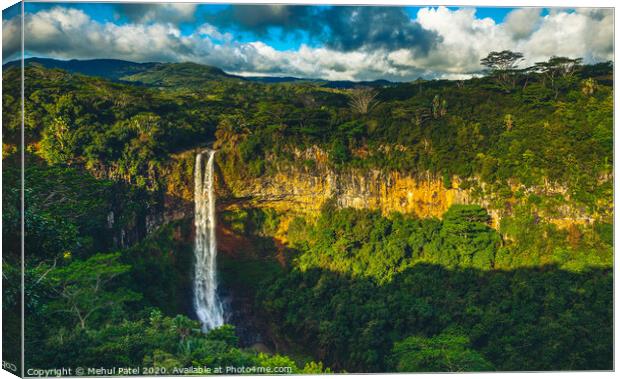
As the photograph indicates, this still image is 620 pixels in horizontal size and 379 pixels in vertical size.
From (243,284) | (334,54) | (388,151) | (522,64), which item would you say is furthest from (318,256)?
(522,64)

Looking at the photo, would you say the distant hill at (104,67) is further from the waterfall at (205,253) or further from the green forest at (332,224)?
the waterfall at (205,253)

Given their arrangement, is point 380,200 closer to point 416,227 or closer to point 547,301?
point 416,227

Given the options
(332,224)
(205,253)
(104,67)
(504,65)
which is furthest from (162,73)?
(504,65)

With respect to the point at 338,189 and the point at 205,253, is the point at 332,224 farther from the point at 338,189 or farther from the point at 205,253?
the point at 205,253

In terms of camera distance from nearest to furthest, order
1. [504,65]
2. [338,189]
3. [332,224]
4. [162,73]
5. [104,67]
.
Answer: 1. [104,67]
2. [162,73]
3. [504,65]
4. [332,224]
5. [338,189]

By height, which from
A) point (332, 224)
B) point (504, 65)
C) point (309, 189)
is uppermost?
point (504, 65)

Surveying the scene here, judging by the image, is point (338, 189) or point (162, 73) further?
point (338, 189)
